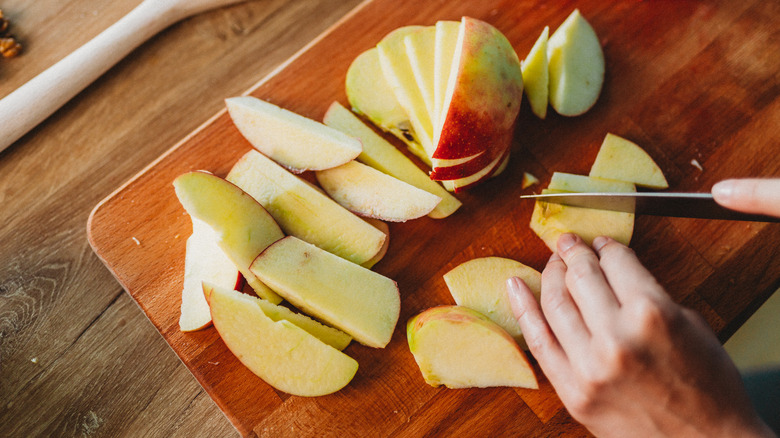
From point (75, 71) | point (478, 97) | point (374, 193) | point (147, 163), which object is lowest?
point (374, 193)

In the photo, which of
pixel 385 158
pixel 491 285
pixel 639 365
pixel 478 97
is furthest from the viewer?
pixel 385 158

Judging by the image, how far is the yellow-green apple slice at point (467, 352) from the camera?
4.15ft

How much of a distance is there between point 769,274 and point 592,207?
493 millimetres

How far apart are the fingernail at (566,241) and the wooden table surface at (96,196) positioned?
3.14 feet

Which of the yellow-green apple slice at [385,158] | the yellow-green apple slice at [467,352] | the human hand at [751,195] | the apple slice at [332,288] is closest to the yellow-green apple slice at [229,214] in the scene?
the apple slice at [332,288]

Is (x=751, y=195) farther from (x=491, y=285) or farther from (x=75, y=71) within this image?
(x=75, y=71)

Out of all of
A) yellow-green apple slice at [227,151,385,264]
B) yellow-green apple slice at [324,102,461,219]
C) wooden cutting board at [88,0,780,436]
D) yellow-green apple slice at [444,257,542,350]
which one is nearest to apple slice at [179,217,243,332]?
wooden cutting board at [88,0,780,436]

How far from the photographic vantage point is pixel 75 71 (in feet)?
4.95

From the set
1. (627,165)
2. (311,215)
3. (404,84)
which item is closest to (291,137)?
(311,215)

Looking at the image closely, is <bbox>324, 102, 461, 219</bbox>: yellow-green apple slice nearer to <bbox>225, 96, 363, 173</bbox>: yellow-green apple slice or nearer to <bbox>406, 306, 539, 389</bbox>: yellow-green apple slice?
<bbox>225, 96, 363, 173</bbox>: yellow-green apple slice

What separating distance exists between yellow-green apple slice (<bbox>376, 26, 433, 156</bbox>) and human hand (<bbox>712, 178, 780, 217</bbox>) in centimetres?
67

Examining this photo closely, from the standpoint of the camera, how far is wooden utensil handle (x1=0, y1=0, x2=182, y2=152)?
147cm

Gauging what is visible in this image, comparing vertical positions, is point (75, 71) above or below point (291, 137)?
above

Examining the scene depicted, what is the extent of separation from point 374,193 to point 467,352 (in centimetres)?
46
